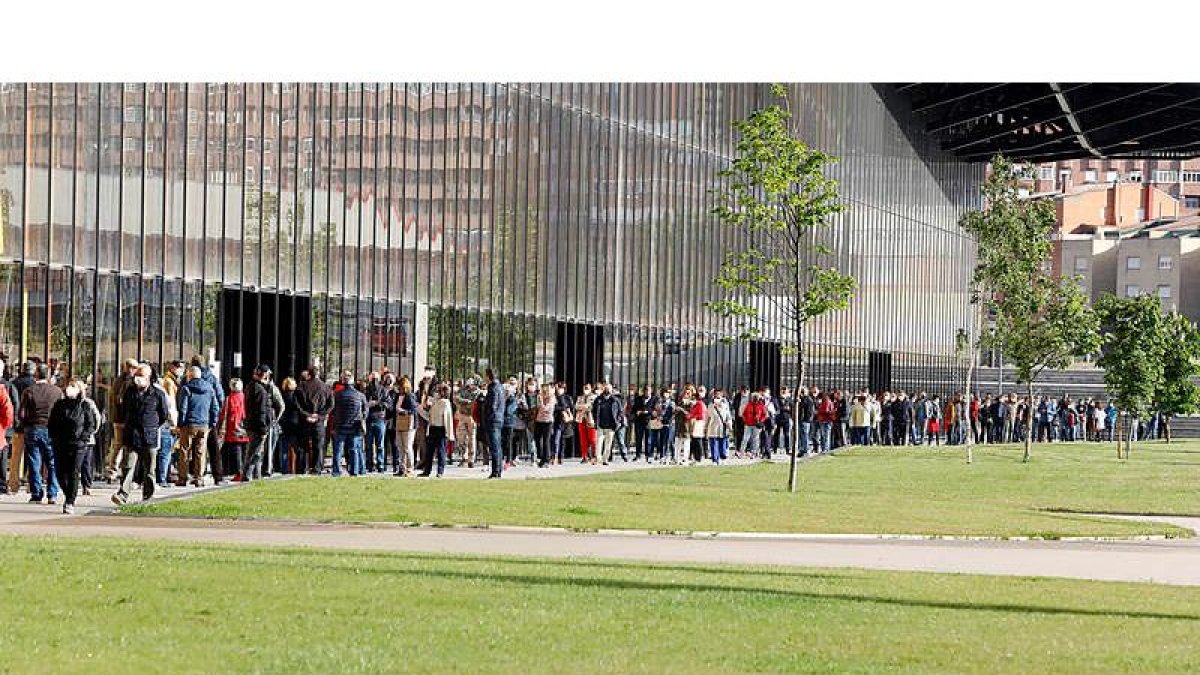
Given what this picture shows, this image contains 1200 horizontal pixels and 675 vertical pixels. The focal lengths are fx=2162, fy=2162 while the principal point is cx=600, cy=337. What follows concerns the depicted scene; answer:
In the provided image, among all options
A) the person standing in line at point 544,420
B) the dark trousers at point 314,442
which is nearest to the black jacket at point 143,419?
the dark trousers at point 314,442

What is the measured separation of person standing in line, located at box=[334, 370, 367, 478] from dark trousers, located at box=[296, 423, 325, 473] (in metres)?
0.30

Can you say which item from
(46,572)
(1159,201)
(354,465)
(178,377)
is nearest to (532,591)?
(46,572)

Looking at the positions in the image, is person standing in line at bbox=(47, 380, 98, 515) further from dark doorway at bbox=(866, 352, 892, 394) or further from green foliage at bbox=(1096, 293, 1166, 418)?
dark doorway at bbox=(866, 352, 892, 394)

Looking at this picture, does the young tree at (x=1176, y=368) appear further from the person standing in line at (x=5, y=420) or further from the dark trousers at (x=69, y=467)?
the dark trousers at (x=69, y=467)

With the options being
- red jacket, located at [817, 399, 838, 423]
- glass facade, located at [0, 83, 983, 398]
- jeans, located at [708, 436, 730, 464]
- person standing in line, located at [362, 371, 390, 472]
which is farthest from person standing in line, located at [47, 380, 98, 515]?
red jacket, located at [817, 399, 838, 423]

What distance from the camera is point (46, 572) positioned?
1633cm

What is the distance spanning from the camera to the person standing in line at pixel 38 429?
26469 millimetres

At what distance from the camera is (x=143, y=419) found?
85.6 feet

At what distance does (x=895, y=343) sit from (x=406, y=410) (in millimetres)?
54866

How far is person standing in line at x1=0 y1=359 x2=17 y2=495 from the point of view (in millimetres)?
25156

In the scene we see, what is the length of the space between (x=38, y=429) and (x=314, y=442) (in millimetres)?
7623
